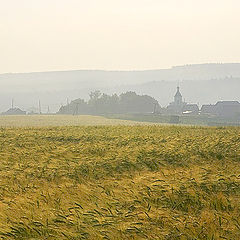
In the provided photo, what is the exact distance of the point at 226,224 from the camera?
534 centimetres

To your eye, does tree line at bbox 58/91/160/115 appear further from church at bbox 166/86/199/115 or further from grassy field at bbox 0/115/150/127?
grassy field at bbox 0/115/150/127

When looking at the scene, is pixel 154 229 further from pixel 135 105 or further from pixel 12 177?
pixel 135 105

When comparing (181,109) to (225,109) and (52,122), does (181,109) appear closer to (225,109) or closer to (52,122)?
(225,109)

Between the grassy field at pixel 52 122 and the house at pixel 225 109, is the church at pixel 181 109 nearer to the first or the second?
the house at pixel 225 109

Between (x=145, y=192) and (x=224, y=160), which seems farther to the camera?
(x=224, y=160)

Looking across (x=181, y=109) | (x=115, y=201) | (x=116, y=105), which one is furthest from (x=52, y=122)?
(x=181, y=109)

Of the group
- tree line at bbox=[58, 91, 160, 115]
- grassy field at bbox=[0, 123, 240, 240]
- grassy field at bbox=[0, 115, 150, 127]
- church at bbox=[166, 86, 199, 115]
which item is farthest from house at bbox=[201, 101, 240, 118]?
grassy field at bbox=[0, 123, 240, 240]

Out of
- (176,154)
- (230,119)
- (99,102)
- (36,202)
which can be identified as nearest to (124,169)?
(176,154)

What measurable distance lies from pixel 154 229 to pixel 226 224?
0.98 meters

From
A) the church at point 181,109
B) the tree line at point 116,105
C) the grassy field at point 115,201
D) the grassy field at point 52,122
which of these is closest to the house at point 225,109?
the church at point 181,109

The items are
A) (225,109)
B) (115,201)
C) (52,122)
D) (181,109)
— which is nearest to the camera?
(115,201)

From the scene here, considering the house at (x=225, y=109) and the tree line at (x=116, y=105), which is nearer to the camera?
the house at (x=225, y=109)

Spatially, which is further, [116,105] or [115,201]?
[116,105]

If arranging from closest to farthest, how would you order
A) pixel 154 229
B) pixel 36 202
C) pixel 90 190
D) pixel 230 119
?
1. pixel 154 229
2. pixel 36 202
3. pixel 90 190
4. pixel 230 119
